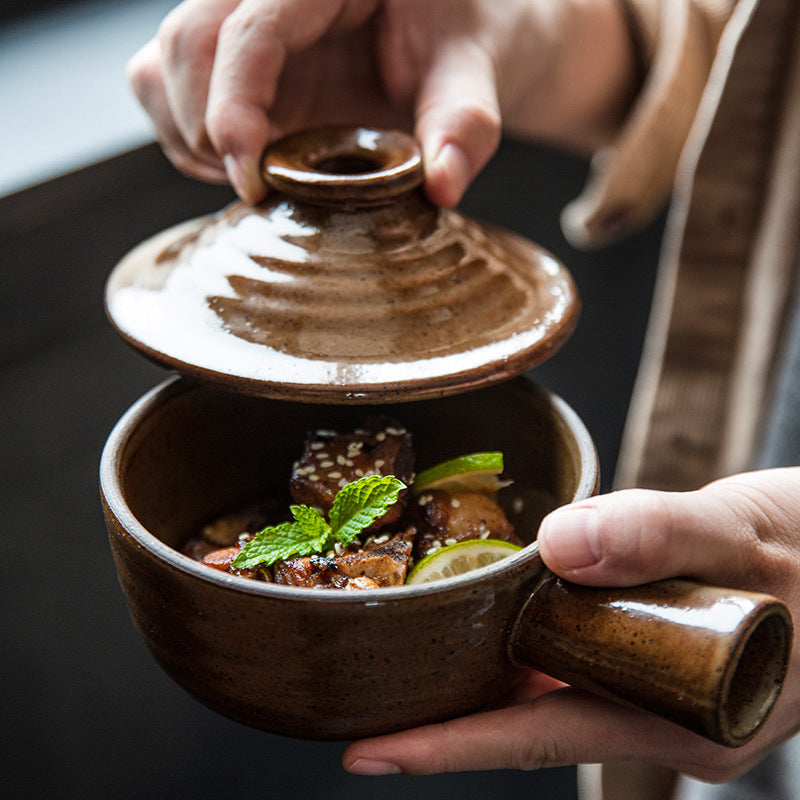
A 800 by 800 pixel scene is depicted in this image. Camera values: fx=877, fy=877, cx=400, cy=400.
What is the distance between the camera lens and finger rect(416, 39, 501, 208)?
0.98 metres

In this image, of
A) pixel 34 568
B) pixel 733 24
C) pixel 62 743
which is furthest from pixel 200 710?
pixel 733 24

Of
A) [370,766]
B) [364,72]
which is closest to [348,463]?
[370,766]

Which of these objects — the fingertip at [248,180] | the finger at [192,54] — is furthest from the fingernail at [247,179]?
the finger at [192,54]

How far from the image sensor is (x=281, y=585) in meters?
0.75

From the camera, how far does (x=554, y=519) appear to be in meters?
0.74

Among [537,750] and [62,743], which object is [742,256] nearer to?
[537,750]

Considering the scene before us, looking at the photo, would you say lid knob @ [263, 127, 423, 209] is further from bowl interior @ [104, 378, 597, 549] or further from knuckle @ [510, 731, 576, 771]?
knuckle @ [510, 731, 576, 771]

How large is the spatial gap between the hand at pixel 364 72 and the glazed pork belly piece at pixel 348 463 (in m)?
0.28

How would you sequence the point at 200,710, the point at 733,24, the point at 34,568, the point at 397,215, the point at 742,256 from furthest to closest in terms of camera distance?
the point at 200,710
the point at 34,568
the point at 742,256
the point at 733,24
the point at 397,215

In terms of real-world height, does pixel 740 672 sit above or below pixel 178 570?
below

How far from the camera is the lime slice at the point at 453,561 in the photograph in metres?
0.86

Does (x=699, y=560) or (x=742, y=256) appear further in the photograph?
(x=742, y=256)

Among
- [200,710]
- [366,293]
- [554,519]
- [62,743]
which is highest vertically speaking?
[366,293]

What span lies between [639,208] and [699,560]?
1160 millimetres
